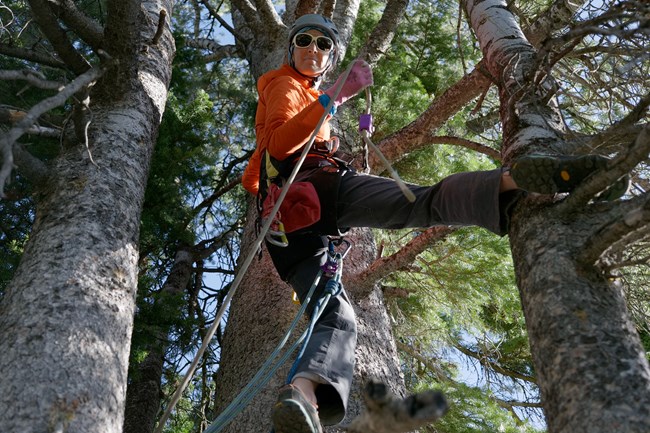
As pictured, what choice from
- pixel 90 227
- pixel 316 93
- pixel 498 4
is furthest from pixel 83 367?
pixel 498 4

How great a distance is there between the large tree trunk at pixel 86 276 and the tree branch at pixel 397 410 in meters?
1.12

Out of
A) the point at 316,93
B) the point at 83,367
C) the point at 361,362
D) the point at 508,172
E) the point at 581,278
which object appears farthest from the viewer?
the point at 316,93

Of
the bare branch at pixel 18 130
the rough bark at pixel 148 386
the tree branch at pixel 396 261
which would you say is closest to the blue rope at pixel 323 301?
the tree branch at pixel 396 261

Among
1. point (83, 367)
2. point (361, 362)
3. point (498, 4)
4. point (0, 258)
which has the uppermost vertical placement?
point (498, 4)

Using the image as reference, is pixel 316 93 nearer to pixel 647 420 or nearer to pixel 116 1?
pixel 116 1

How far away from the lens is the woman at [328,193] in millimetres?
2264

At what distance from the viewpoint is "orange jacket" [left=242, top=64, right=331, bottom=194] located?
2.95 m

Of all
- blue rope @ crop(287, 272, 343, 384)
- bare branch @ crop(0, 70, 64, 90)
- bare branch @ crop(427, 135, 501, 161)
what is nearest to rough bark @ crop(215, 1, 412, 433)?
blue rope @ crop(287, 272, 343, 384)

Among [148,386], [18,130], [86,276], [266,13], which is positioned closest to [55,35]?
[86,276]

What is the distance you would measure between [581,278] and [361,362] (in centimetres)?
157

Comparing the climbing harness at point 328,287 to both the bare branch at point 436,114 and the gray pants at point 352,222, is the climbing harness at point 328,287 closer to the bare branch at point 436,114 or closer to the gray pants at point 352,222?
the gray pants at point 352,222

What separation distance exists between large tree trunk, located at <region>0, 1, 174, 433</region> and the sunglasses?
0.86 meters

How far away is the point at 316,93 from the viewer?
11.9 ft

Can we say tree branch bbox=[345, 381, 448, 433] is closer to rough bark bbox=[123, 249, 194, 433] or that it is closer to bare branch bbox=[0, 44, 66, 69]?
bare branch bbox=[0, 44, 66, 69]
